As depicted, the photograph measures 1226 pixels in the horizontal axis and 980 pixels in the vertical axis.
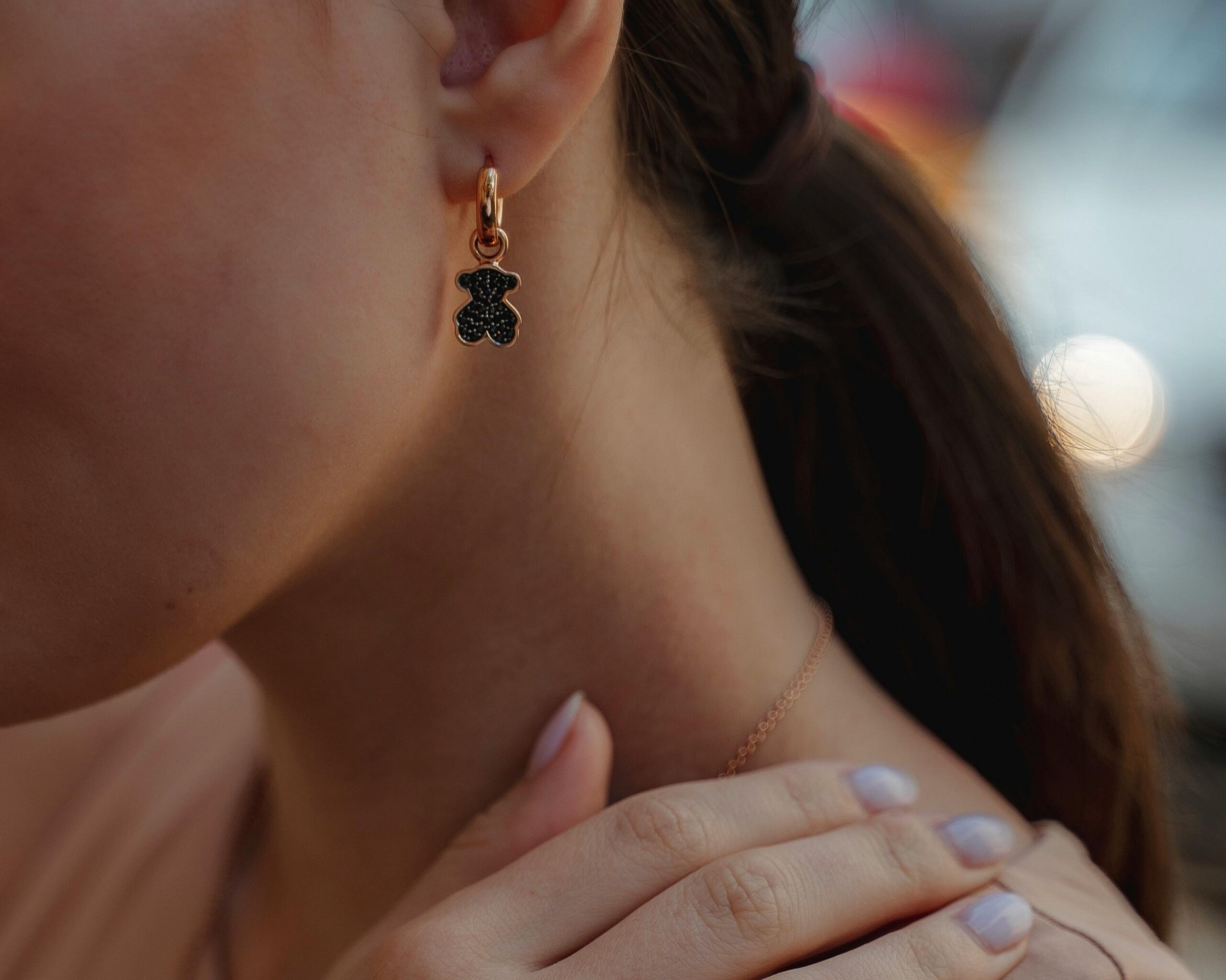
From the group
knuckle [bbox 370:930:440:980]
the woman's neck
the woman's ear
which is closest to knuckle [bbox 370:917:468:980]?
knuckle [bbox 370:930:440:980]

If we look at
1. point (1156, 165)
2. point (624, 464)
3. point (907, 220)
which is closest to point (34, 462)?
point (624, 464)

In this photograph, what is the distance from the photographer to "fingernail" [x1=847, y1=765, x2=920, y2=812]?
982 millimetres

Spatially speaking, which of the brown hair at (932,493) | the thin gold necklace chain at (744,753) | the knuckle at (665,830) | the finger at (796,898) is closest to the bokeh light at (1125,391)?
the brown hair at (932,493)

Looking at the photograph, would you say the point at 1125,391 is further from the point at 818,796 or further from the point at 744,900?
the point at 744,900

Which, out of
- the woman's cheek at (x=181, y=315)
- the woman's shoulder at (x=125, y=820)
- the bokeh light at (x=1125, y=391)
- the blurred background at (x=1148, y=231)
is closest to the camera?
the woman's cheek at (x=181, y=315)

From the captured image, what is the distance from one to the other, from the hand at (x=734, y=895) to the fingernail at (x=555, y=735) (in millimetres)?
45

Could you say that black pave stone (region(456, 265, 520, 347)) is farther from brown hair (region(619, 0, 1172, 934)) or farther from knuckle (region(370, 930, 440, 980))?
knuckle (region(370, 930, 440, 980))

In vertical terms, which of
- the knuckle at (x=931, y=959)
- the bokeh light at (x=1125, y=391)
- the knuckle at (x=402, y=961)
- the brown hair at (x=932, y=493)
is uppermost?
the bokeh light at (x=1125, y=391)

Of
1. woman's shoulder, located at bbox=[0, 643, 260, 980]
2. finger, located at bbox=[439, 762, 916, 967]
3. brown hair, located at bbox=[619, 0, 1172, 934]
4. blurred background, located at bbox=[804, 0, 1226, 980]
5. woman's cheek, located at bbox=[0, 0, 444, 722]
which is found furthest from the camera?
blurred background, located at bbox=[804, 0, 1226, 980]

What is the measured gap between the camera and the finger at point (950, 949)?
84 centimetres

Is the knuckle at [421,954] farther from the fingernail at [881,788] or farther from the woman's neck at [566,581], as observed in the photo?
the fingernail at [881,788]

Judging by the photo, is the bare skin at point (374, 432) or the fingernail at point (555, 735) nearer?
the bare skin at point (374, 432)

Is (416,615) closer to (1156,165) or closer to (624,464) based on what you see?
(624,464)

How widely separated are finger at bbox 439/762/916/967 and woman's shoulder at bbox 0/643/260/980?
2.33ft
